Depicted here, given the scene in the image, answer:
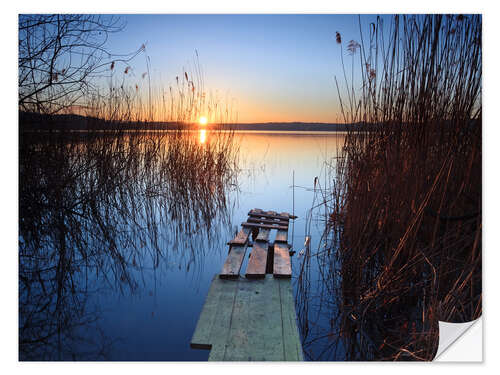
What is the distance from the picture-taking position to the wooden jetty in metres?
1.12

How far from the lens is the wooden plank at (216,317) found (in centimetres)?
117

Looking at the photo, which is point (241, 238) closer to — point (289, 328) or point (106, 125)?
point (289, 328)

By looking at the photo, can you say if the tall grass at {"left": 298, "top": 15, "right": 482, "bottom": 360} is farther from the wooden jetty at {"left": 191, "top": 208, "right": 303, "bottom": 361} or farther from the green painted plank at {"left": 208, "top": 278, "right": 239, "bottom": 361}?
the green painted plank at {"left": 208, "top": 278, "right": 239, "bottom": 361}

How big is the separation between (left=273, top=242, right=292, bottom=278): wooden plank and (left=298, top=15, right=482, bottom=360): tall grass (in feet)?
0.87

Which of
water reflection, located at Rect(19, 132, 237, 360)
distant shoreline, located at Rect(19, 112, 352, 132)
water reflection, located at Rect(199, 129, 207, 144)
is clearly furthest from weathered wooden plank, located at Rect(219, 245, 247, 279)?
water reflection, located at Rect(199, 129, 207, 144)

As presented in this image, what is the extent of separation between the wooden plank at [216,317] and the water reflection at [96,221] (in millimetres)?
365

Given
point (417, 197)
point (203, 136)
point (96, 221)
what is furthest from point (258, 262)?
point (203, 136)

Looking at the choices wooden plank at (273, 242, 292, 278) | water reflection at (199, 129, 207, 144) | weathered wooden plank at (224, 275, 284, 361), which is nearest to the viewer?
weathered wooden plank at (224, 275, 284, 361)

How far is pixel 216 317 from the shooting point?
1312 millimetres

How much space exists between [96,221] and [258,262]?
1313mm

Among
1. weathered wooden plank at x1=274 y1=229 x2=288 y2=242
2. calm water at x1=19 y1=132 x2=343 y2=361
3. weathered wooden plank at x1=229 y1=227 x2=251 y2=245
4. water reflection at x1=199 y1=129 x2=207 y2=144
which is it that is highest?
water reflection at x1=199 y1=129 x2=207 y2=144

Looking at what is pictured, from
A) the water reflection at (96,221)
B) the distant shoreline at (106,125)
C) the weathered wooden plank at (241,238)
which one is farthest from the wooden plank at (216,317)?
the distant shoreline at (106,125)
